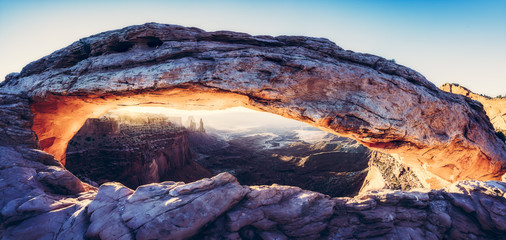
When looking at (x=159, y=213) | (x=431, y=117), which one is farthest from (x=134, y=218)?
(x=431, y=117)

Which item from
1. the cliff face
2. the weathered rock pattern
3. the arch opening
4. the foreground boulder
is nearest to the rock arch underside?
the foreground boulder

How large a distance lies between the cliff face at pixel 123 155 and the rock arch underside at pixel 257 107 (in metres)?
12.8

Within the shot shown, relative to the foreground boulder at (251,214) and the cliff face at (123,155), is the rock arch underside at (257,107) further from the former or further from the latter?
the cliff face at (123,155)

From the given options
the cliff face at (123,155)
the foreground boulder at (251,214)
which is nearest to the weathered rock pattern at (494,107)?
the foreground boulder at (251,214)

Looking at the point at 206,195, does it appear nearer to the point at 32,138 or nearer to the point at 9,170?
the point at 9,170

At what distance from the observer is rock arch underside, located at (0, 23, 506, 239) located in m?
5.91

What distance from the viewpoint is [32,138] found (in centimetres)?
876

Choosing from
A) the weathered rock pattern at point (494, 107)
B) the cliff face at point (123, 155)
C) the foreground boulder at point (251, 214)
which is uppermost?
the weathered rock pattern at point (494, 107)

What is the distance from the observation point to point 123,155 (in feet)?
72.2

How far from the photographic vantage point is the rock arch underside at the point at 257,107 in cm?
591

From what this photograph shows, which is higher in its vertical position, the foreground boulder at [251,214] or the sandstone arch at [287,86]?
the sandstone arch at [287,86]

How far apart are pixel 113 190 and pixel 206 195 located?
423cm

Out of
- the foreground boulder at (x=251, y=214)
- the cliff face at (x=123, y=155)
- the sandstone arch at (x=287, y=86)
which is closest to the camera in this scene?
the foreground boulder at (x=251, y=214)

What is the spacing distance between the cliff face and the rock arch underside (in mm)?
12754
